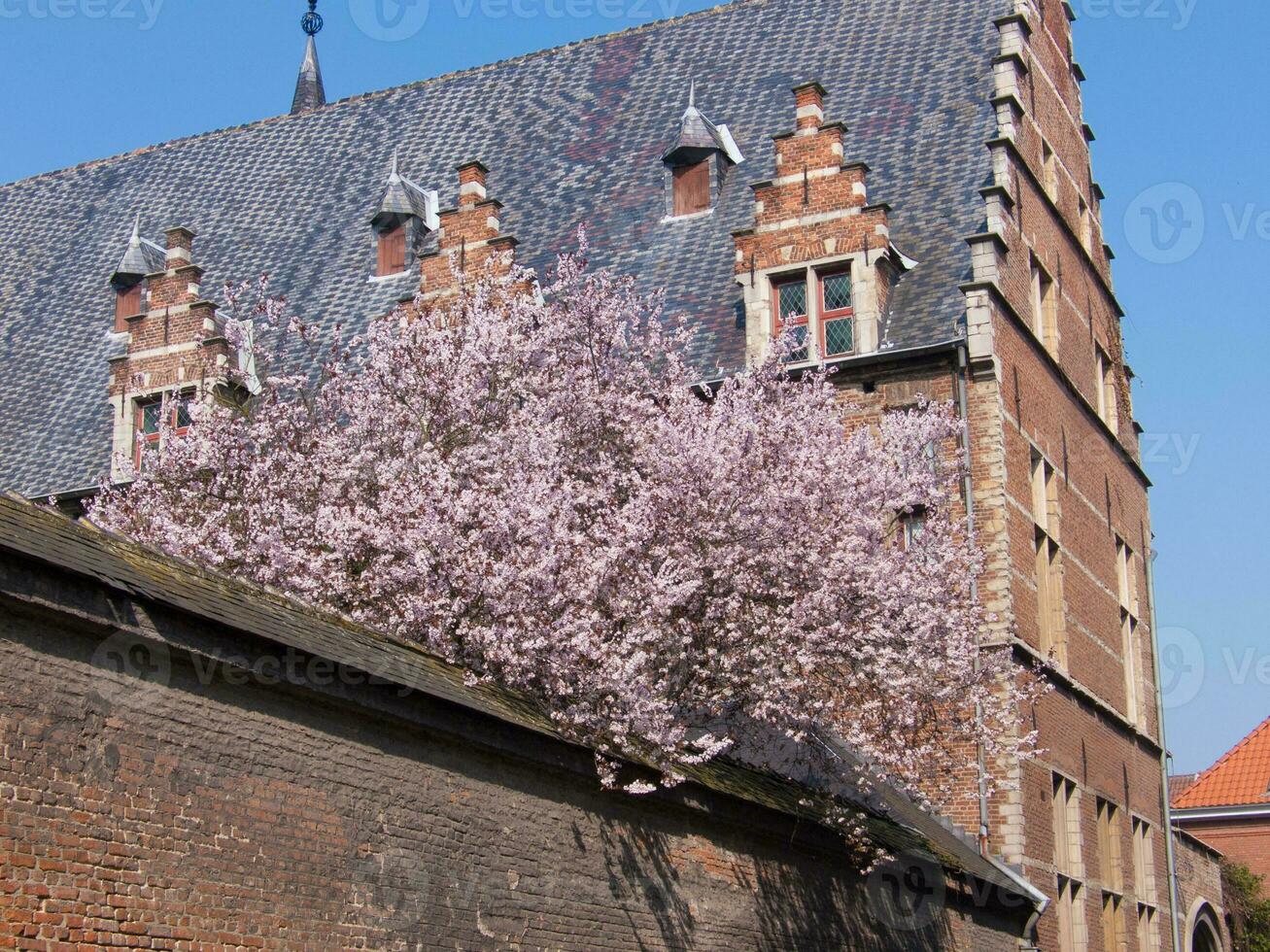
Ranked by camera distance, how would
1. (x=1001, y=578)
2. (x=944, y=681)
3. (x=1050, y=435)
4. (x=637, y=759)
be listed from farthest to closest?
1. (x=1050, y=435)
2. (x=1001, y=578)
3. (x=944, y=681)
4. (x=637, y=759)

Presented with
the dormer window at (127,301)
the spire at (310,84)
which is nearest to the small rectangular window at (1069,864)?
the dormer window at (127,301)

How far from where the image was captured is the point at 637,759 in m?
13.4

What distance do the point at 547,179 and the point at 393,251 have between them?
8.81 ft

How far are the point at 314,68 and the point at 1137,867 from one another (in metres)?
28.0

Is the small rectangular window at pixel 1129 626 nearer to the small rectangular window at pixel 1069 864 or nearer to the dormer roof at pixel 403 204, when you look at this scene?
the small rectangular window at pixel 1069 864

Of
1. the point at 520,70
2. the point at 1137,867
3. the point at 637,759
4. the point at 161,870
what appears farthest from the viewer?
the point at 520,70

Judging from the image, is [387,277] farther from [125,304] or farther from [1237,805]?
[1237,805]

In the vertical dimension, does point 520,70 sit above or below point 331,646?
above

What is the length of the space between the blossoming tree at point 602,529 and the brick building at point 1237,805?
82.4 ft

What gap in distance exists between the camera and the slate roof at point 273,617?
9.17 m

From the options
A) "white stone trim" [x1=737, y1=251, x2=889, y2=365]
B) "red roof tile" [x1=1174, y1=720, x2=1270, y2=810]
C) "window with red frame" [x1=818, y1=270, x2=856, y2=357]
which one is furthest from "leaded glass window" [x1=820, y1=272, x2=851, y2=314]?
"red roof tile" [x1=1174, y1=720, x2=1270, y2=810]

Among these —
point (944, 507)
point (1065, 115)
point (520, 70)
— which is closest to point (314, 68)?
point (520, 70)

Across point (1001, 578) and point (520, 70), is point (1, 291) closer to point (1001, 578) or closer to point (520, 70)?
point (520, 70)

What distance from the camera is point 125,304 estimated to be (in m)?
30.1
